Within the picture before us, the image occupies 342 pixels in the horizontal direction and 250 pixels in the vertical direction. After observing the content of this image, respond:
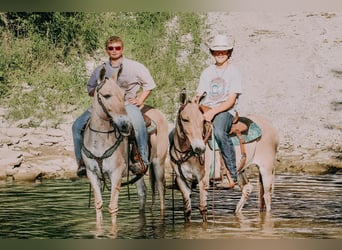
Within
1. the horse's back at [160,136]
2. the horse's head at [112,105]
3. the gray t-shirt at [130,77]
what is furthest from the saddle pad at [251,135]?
the horse's head at [112,105]

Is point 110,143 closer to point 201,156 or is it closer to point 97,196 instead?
point 97,196

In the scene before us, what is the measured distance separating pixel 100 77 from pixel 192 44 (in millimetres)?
869

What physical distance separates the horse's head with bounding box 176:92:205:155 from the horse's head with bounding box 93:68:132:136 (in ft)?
1.22

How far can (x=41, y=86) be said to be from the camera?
8703 mm

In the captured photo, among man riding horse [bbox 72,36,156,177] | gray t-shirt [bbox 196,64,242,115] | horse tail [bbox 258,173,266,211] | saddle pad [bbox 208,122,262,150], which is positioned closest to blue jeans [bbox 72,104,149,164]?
man riding horse [bbox 72,36,156,177]

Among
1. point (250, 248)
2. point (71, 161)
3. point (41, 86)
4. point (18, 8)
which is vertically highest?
point (18, 8)

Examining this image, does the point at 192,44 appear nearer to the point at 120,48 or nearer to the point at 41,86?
the point at 120,48

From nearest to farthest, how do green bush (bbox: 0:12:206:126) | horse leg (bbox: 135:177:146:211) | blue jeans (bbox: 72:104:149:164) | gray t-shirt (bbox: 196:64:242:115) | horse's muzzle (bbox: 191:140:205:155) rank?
horse's muzzle (bbox: 191:140:205:155) < blue jeans (bbox: 72:104:149:164) < gray t-shirt (bbox: 196:64:242:115) < horse leg (bbox: 135:177:146:211) < green bush (bbox: 0:12:206:126)

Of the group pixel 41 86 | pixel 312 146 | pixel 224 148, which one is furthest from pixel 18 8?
pixel 312 146

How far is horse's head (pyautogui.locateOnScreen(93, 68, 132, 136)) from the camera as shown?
8023 mm

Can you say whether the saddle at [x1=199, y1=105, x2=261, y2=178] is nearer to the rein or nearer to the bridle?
the rein

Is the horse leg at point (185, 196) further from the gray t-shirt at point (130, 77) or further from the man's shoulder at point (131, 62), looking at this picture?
the man's shoulder at point (131, 62)

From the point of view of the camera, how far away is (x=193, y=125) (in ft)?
26.5

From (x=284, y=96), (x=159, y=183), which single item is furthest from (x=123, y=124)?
(x=284, y=96)
